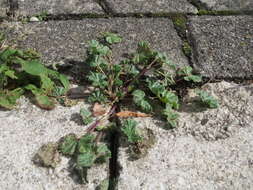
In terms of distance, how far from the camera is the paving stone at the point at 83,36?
1776 millimetres

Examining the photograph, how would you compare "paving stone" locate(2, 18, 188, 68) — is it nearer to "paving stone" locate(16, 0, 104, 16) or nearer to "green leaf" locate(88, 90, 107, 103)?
"paving stone" locate(16, 0, 104, 16)

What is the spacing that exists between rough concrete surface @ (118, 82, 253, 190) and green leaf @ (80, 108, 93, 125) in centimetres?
18

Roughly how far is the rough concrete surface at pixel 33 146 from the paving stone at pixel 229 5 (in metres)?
1.16

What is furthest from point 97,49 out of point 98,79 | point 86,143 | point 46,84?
point 86,143

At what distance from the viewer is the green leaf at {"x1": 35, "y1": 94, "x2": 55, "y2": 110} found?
149cm

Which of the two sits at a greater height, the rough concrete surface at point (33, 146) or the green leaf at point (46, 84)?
the green leaf at point (46, 84)

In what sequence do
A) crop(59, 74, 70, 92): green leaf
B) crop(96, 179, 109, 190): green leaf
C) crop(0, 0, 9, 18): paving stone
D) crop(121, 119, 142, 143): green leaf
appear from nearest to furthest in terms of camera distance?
crop(96, 179, 109, 190): green leaf
crop(121, 119, 142, 143): green leaf
crop(59, 74, 70, 92): green leaf
crop(0, 0, 9, 18): paving stone

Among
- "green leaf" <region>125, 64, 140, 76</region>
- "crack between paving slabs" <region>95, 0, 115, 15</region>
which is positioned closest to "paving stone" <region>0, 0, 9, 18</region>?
"crack between paving slabs" <region>95, 0, 115, 15</region>

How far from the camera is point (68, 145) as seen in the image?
1.34m

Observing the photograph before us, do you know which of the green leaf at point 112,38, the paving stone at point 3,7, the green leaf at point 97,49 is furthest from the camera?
the paving stone at point 3,7

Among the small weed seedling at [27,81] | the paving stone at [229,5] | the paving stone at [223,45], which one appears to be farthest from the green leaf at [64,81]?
the paving stone at [229,5]

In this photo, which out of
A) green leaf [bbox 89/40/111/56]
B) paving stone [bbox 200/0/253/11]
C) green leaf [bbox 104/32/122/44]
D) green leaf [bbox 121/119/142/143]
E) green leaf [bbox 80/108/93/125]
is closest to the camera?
green leaf [bbox 121/119/142/143]

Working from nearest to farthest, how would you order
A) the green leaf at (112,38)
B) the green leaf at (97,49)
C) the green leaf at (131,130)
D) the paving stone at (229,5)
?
the green leaf at (131,130) < the green leaf at (97,49) < the green leaf at (112,38) < the paving stone at (229,5)

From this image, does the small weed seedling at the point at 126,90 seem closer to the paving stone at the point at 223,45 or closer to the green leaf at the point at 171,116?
the green leaf at the point at 171,116
